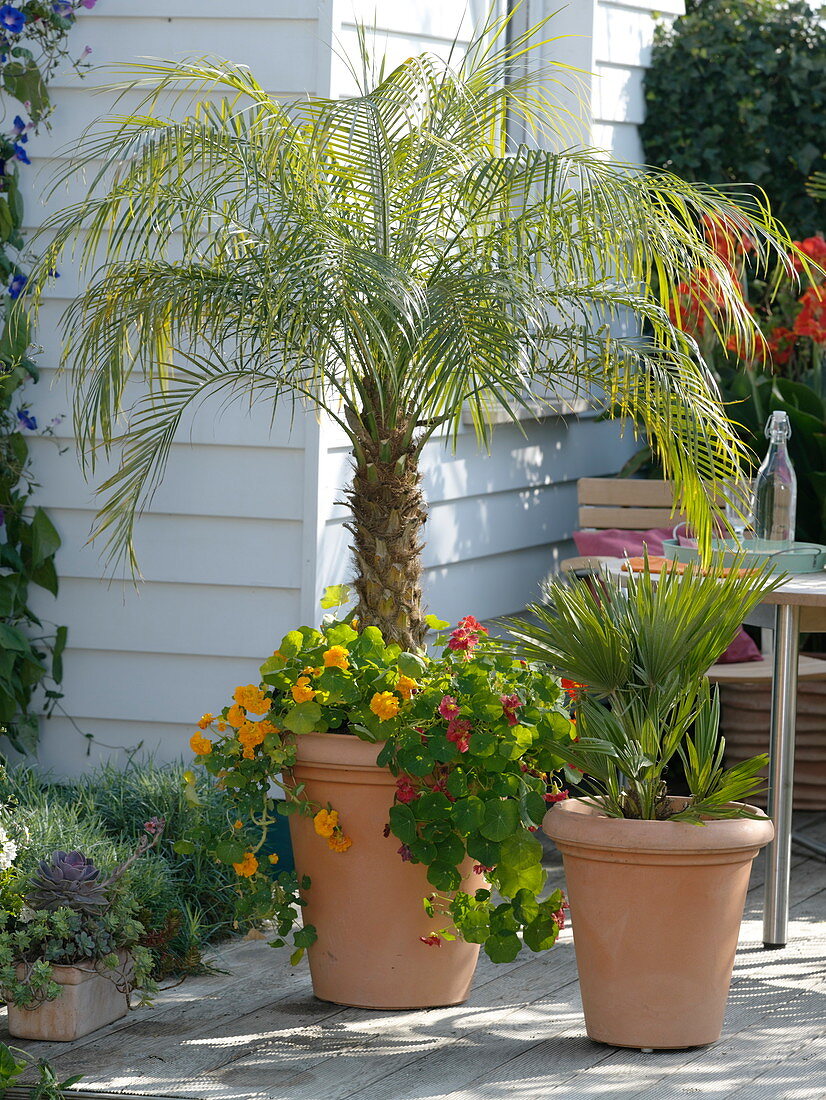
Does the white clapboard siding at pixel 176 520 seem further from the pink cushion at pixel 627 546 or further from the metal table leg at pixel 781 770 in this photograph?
the metal table leg at pixel 781 770

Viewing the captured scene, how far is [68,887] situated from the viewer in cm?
322

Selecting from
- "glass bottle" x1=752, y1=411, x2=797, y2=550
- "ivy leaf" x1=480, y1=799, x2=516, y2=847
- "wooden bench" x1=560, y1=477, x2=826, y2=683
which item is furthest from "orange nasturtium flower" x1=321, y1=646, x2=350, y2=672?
"wooden bench" x1=560, y1=477, x2=826, y2=683

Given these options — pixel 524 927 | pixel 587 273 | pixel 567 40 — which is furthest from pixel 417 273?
pixel 567 40

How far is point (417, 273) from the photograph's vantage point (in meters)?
3.46

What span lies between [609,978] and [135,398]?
222 centimetres

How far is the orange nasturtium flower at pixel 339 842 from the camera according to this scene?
10.6 feet

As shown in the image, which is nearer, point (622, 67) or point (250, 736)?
point (250, 736)

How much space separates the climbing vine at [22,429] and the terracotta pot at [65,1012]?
122 cm

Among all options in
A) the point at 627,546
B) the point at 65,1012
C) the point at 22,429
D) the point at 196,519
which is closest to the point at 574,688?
the point at 65,1012

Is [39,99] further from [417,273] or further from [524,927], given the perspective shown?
[524,927]

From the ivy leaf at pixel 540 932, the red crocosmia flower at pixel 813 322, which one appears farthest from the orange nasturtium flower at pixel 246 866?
the red crocosmia flower at pixel 813 322

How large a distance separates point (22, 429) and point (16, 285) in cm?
42

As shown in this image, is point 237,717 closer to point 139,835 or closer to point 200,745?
point 200,745

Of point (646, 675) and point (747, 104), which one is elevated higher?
point (747, 104)
